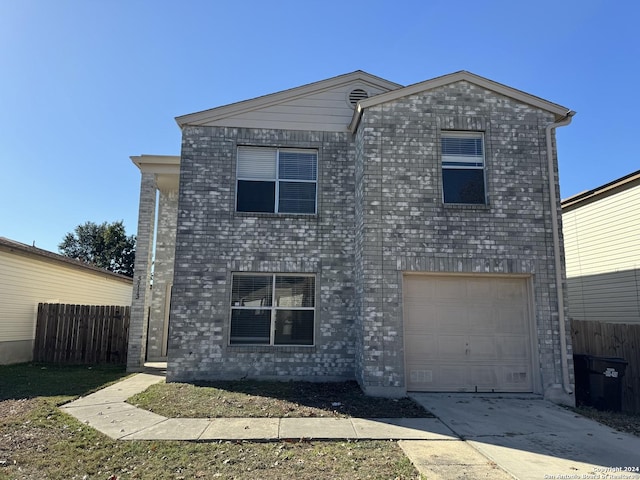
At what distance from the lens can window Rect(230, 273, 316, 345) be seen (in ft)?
33.2

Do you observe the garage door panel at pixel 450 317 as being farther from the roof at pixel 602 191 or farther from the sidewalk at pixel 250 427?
the roof at pixel 602 191

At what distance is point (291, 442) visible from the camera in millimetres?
5902

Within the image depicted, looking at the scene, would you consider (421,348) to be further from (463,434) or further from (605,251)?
(605,251)

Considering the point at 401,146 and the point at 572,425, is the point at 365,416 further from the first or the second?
the point at 401,146

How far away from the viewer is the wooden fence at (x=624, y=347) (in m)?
9.17

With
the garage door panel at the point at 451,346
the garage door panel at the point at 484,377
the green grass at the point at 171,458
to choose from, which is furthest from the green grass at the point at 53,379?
the garage door panel at the point at 484,377

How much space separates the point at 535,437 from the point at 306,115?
832 cm

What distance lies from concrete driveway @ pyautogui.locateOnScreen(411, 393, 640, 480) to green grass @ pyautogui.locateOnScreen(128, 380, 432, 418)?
81 centimetres

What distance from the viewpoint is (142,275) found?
40.7ft

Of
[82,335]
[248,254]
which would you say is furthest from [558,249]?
[82,335]

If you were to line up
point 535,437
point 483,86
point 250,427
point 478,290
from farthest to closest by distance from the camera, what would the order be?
1. point 483,86
2. point 478,290
3. point 250,427
4. point 535,437

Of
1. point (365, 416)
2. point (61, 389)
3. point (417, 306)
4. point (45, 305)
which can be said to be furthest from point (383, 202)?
point (45, 305)

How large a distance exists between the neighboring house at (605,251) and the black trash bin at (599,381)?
4.07m

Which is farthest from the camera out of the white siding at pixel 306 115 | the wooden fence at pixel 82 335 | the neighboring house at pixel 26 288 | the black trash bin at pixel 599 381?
the wooden fence at pixel 82 335
